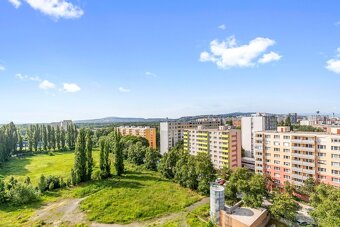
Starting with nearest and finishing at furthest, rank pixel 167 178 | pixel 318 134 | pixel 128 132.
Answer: pixel 318 134 < pixel 167 178 < pixel 128 132

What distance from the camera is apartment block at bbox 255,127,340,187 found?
1569 inches

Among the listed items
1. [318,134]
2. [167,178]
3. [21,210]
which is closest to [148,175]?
[167,178]

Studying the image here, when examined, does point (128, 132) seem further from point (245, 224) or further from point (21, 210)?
point (245, 224)

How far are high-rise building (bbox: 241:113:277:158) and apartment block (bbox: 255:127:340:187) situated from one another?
1578 centimetres

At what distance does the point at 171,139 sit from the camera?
287 feet

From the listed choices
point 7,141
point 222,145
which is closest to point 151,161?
point 222,145

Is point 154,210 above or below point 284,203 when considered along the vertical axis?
below

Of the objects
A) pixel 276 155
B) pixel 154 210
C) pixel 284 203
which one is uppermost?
pixel 276 155

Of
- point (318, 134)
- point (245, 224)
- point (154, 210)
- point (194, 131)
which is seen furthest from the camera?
point (194, 131)

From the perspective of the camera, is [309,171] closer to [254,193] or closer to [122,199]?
[254,193]

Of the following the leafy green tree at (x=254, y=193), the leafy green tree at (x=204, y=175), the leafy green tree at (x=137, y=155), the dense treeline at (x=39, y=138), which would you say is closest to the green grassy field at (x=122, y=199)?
the leafy green tree at (x=204, y=175)

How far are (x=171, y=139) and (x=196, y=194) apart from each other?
44255 mm

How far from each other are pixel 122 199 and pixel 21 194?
15.7 meters

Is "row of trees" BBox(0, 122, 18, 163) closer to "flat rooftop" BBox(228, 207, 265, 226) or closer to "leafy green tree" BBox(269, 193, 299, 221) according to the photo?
"flat rooftop" BBox(228, 207, 265, 226)
